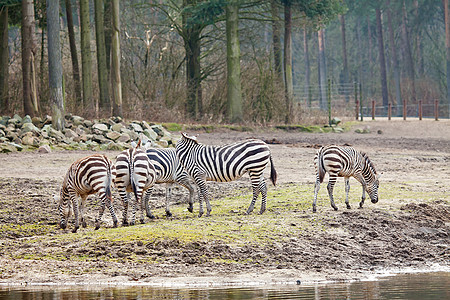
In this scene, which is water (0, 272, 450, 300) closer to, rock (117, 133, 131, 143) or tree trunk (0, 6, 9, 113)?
rock (117, 133, 131, 143)

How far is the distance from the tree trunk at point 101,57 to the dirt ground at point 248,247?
12767mm

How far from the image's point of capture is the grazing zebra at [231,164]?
12.9 metres

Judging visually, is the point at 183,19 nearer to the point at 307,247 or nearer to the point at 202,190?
the point at 202,190

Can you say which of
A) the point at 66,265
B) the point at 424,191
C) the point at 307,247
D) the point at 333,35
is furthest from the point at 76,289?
the point at 333,35

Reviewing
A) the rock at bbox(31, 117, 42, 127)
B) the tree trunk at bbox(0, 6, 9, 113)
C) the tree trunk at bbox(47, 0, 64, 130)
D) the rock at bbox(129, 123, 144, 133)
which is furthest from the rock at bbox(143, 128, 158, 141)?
the tree trunk at bbox(0, 6, 9, 113)

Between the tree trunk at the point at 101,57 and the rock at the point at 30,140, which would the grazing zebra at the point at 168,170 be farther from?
the tree trunk at the point at 101,57

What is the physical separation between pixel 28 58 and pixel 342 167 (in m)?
16.6

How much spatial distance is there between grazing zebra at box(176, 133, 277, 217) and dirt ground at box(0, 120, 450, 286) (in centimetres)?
53

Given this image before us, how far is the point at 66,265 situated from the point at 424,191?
28.2 ft

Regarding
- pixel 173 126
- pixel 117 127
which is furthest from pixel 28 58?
pixel 173 126

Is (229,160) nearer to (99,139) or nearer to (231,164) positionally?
(231,164)

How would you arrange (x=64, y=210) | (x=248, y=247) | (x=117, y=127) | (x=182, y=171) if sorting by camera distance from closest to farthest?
1. (x=248, y=247)
2. (x=64, y=210)
3. (x=182, y=171)
4. (x=117, y=127)

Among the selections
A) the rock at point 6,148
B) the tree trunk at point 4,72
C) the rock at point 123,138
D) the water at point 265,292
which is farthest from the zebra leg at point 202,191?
the tree trunk at point 4,72

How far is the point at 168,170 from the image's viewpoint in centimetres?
1335
